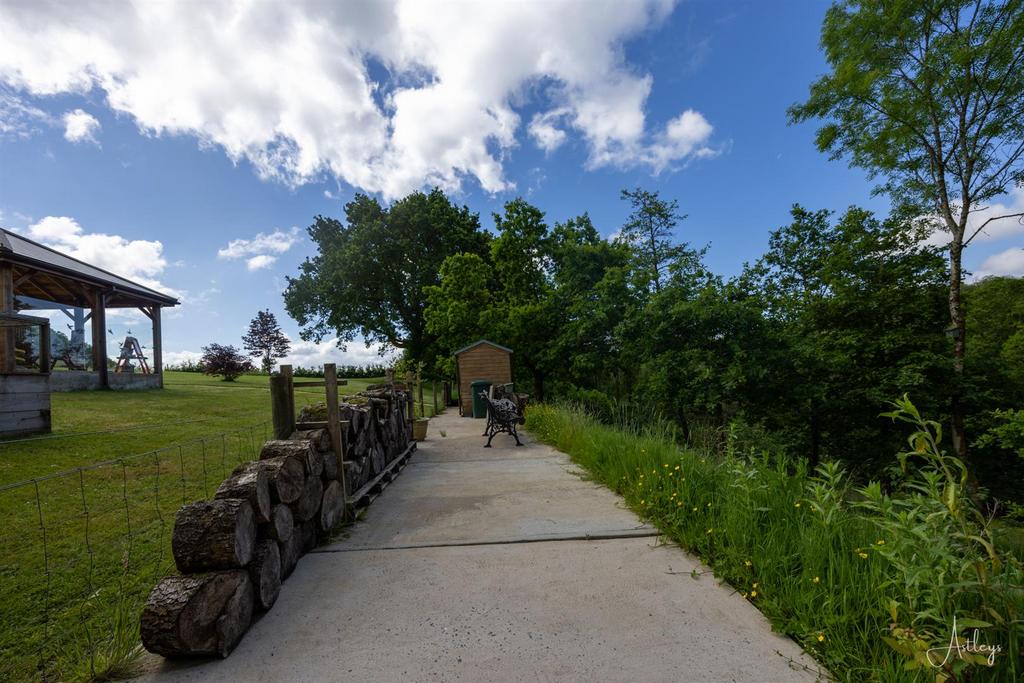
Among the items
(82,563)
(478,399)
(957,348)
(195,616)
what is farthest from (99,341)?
(957,348)

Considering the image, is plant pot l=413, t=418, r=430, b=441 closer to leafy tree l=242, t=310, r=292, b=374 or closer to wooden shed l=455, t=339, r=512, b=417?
wooden shed l=455, t=339, r=512, b=417

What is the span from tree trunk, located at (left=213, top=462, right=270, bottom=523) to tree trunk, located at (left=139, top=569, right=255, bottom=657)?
1.19ft

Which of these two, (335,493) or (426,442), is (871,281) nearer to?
(426,442)

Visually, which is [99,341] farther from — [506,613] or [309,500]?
[506,613]

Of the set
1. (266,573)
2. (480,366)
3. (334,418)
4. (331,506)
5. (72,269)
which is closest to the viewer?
(266,573)

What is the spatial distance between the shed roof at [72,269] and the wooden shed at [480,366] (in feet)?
34.1

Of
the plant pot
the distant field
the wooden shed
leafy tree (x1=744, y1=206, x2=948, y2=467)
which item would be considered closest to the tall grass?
the plant pot

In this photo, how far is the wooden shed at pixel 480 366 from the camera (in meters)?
14.8

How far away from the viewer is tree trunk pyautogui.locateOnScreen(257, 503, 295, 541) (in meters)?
2.62

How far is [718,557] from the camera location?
9.09ft

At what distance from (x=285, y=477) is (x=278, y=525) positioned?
291mm

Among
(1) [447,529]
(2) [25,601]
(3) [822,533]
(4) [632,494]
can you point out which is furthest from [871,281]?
(2) [25,601]

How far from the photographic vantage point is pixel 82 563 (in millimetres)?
3059

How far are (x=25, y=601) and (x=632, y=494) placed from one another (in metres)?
4.24
